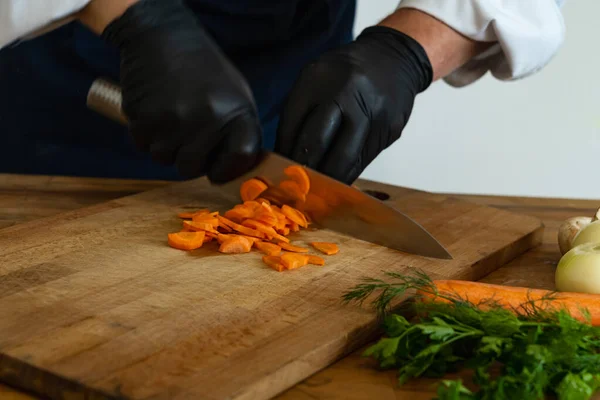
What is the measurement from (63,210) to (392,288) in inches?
38.6

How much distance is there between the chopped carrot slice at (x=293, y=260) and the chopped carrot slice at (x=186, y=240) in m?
0.20

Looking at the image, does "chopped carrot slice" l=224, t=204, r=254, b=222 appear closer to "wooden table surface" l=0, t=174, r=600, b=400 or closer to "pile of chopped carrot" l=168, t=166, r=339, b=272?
"pile of chopped carrot" l=168, t=166, r=339, b=272

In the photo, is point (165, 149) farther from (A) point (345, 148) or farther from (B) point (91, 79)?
(B) point (91, 79)

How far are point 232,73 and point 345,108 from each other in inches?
A: 10.4

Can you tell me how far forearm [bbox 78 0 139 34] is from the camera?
70.9 inches

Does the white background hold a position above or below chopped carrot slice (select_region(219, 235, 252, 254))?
below

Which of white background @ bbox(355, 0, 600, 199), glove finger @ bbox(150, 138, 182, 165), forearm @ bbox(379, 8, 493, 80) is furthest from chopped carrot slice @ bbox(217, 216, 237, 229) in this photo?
white background @ bbox(355, 0, 600, 199)

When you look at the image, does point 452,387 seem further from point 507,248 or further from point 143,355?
point 507,248

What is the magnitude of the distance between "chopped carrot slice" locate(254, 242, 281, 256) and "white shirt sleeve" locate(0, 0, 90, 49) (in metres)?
0.70

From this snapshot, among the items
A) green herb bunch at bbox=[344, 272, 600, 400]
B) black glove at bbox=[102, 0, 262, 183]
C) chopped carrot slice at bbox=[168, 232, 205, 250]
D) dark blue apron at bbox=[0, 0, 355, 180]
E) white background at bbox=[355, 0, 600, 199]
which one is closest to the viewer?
green herb bunch at bbox=[344, 272, 600, 400]

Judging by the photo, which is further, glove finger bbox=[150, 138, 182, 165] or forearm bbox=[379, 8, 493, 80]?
forearm bbox=[379, 8, 493, 80]

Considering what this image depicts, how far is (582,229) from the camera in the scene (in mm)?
1563

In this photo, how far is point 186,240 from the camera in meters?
1.61

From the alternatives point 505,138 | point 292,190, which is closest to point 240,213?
point 292,190
